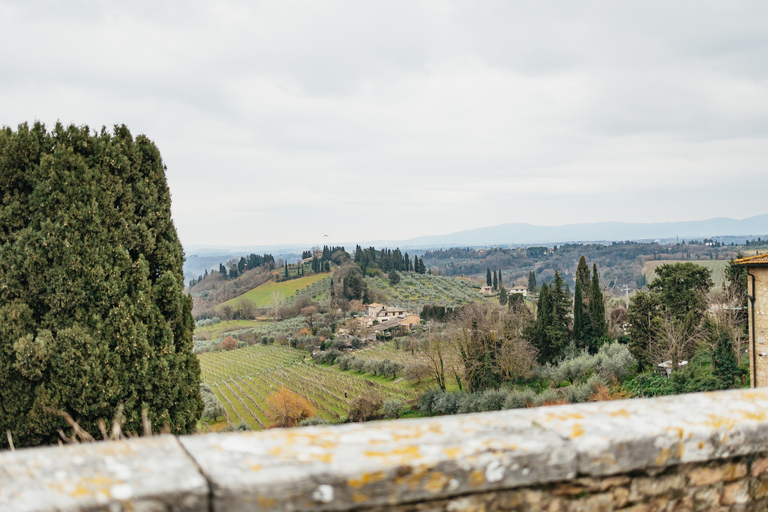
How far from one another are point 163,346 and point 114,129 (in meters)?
3.71

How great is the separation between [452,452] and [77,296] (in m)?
6.74

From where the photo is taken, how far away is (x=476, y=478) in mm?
1584

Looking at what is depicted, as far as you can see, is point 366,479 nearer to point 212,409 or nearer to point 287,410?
point 287,410

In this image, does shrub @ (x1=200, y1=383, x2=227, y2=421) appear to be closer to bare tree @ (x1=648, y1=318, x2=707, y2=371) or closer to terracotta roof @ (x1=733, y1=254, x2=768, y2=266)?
bare tree @ (x1=648, y1=318, x2=707, y2=371)

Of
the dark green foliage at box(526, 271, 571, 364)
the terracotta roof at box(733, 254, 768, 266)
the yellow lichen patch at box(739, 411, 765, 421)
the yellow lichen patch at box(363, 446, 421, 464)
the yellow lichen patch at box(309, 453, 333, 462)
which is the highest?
the terracotta roof at box(733, 254, 768, 266)

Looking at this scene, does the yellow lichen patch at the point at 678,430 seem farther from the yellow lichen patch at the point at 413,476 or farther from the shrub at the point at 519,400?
the shrub at the point at 519,400

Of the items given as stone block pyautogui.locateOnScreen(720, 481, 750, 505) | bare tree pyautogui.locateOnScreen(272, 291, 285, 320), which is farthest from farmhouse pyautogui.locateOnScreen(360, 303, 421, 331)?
stone block pyautogui.locateOnScreen(720, 481, 750, 505)

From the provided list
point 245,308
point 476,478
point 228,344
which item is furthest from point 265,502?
point 245,308

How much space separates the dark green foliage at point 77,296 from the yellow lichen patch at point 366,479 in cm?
615

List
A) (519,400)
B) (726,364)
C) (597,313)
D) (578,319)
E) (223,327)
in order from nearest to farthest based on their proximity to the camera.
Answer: (726,364)
(519,400)
(597,313)
(578,319)
(223,327)

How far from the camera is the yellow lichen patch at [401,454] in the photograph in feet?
5.04

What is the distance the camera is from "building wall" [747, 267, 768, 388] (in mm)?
11938

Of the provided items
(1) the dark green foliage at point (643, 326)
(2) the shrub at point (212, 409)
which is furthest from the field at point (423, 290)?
(1) the dark green foliage at point (643, 326)

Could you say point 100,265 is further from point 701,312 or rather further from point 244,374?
point 244,374
